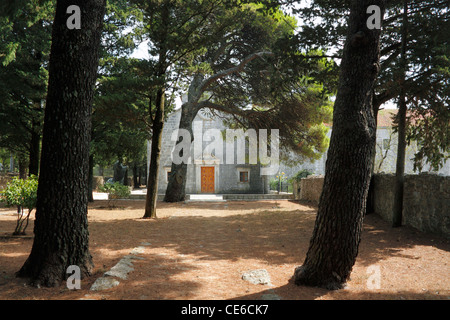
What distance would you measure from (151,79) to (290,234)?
Answer: 6210mm

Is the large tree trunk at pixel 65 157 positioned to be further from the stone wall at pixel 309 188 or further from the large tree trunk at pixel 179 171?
the large tree trunk at pixel 179 171

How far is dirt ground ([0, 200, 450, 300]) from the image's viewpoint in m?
3.69

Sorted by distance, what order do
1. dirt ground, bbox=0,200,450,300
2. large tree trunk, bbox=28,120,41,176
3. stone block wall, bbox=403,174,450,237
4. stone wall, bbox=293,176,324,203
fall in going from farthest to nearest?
1. stone wall, bbox=293,176,324,203
2. large tree trunk, bbox=28,120,41,176
3. stone block wall, bbox=403,174,450,237
4. dirt ground, bbox=0,200,450,300

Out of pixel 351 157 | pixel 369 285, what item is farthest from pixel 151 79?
pixel 369 285

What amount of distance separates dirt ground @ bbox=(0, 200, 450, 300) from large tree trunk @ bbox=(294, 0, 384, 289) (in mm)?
339

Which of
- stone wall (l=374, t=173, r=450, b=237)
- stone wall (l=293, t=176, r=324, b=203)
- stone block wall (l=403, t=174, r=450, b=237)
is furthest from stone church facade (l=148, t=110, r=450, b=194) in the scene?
stone block wall (l=403, t=174, r=450, b=237)

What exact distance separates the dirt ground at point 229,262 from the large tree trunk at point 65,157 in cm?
37

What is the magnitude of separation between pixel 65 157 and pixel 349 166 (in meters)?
3.44

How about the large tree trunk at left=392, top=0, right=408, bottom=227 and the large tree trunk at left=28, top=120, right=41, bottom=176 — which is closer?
the large tree trunk at left=392, top=0, right=408, bottom=227

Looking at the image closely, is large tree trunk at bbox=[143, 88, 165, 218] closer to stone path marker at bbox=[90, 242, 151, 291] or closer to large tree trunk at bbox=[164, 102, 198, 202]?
stone path marker at bbox=[90, 242, 151, 291]

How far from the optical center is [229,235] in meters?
8.00

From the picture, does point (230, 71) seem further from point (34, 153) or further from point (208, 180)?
point (208, 180)

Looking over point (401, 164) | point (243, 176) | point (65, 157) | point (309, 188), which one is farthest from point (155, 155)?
point (243, 176)
